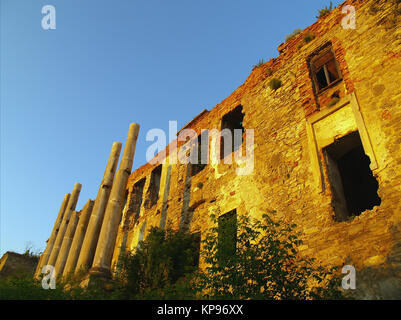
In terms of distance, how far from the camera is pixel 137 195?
14094 millimetres

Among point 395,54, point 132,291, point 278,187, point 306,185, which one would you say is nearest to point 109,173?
point 132,291

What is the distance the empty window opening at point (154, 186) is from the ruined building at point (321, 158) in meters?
1.78

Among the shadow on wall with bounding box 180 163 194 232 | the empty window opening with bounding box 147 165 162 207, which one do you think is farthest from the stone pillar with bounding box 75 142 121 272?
the shadow on wall with bounding box 180 163 194 232

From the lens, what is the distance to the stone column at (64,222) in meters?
14.4

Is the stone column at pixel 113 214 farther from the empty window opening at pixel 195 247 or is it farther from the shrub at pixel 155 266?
the empty window opening at pixel 195 247

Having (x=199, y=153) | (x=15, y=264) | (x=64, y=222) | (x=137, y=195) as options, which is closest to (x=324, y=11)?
(x=199, y=153)

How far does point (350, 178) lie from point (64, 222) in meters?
13.2

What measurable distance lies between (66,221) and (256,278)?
1328 cm

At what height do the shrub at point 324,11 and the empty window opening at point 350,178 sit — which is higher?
the shrub at point 324,11

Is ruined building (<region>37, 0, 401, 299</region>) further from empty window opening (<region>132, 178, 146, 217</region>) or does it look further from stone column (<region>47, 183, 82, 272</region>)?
stone column (<region>47, 183, 82, 272</region>)

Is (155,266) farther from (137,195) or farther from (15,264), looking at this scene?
(15,264)

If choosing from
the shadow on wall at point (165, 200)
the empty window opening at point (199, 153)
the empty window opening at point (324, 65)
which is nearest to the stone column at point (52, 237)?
the shadow on wall at point (165, 200)
